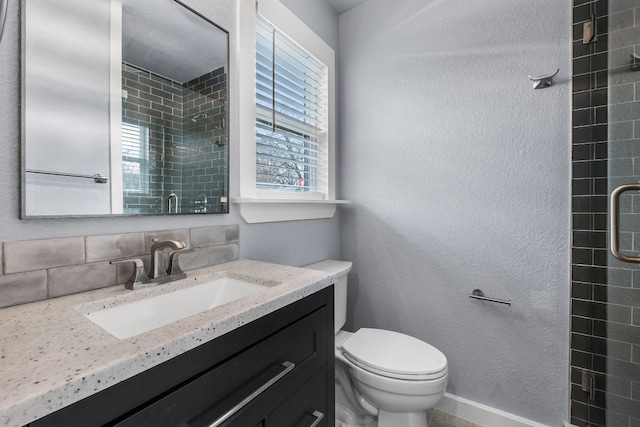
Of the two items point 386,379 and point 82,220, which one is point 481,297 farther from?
point 82,220

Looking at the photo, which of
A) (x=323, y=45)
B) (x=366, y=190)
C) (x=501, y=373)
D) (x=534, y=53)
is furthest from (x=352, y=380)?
(x=323, y=45)

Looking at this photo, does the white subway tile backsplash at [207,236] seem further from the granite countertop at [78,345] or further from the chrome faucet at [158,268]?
the granite countertop at [78,345]

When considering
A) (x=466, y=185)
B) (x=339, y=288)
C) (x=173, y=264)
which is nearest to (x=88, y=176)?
(x=173, y=264)

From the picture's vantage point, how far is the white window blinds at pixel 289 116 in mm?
1448

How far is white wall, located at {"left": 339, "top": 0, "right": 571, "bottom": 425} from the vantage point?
136cm

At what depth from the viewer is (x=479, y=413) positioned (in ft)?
4.98

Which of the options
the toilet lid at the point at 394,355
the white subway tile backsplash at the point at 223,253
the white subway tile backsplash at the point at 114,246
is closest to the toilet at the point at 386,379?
the toilet lid at the point at 394,355

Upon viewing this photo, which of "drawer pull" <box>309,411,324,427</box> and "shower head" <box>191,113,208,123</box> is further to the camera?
"shower head" <box>191,113,208,123</box>

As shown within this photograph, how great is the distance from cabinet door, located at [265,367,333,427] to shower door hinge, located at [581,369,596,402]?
116 cm

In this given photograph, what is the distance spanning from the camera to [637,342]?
1095mm

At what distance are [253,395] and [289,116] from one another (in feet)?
4.44

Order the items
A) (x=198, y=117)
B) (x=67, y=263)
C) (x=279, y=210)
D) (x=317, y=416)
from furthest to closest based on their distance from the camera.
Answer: (x=279, y=210) → (x=198, y=117) → (x=317, y=416) → (x=67, y=263)

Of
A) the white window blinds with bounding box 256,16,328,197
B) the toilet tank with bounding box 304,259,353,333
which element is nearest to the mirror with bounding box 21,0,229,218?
the white window blinds with bounding box 256,16,328,197

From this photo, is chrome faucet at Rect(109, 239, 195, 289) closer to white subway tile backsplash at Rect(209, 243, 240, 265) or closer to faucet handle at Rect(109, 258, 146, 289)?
faucet handle at Rect(109, 258, 146, 289)
